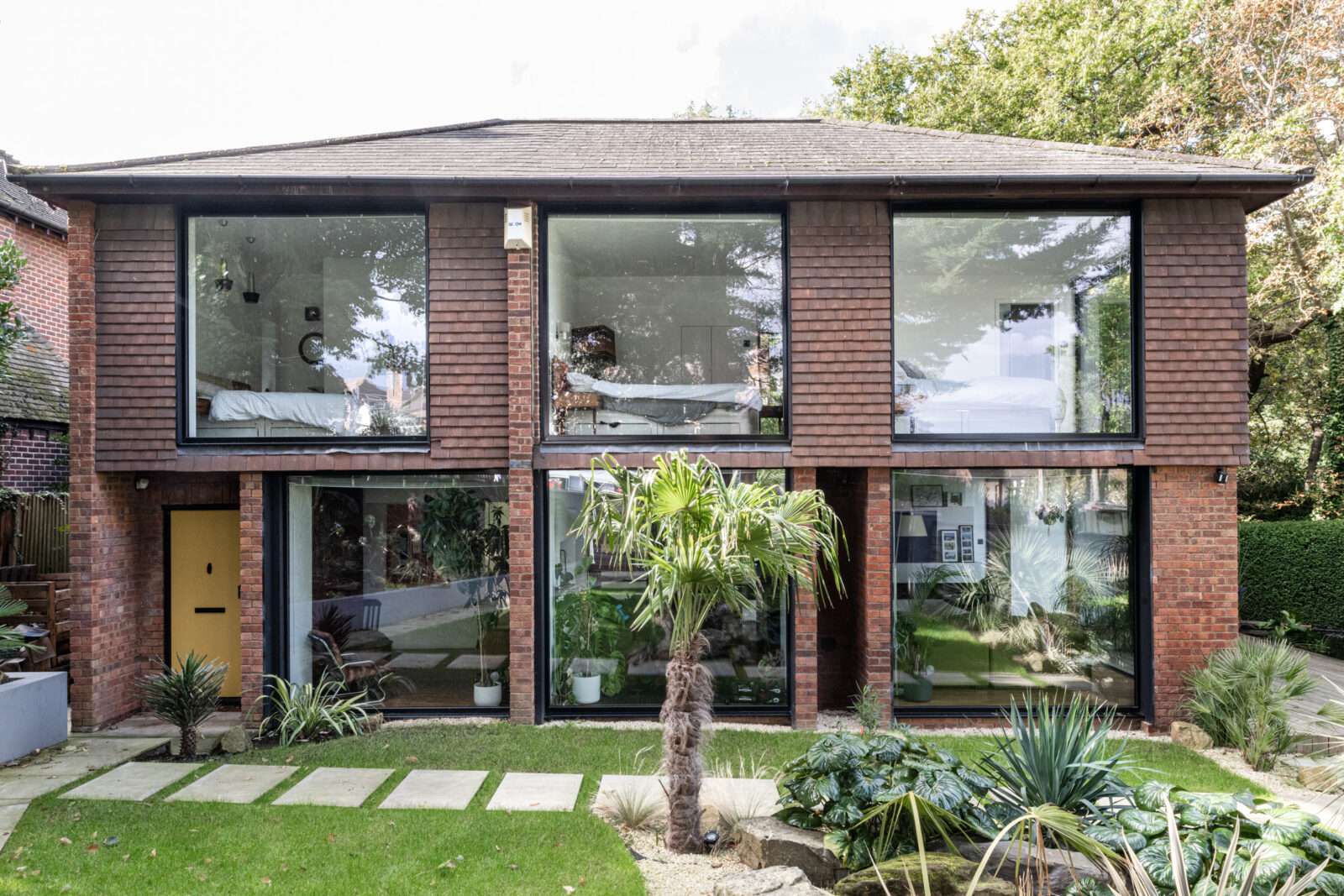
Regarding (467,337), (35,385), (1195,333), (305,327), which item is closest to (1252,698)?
(1195,333)

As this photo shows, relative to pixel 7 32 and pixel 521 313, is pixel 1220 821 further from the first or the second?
pixel 7 32

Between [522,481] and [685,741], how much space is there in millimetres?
3137

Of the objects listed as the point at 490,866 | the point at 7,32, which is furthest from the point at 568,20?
the point at 490,866

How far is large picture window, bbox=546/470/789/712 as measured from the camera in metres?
6.78

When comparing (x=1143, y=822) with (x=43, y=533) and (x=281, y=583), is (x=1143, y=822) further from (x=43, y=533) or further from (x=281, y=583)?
(x=43, y=533)

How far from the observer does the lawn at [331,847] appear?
3.73 metres

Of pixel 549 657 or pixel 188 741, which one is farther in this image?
pixel 549 657

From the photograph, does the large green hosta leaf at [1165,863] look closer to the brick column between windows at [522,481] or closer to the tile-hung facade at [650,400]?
the tile-hung facade at [650,400]

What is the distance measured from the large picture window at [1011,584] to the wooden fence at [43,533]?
30.4ft

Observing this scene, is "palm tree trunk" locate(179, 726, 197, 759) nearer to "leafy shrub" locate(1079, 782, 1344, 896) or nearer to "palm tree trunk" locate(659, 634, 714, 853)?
"palm tree trunk" locate(659, 634, 714, 853)

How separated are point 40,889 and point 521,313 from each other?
488 centimetres

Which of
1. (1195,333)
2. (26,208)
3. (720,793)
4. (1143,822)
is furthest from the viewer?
(26,208)

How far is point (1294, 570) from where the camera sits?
10344 millimetres

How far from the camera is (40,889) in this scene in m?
3.65
